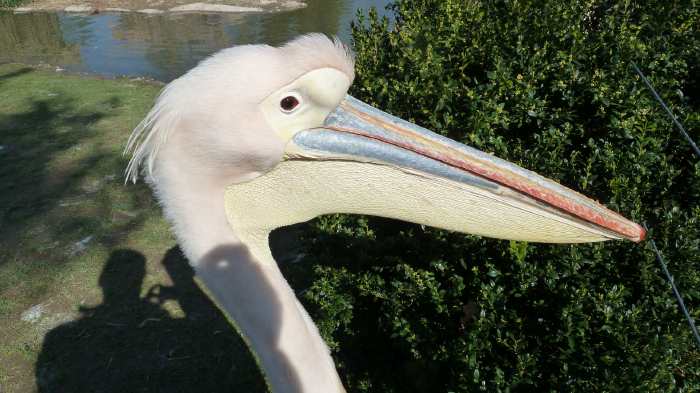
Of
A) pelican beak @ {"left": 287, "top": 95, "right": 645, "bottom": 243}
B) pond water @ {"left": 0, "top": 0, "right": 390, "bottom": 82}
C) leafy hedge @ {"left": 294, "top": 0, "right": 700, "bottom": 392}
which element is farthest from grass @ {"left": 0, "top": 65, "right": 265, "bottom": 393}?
pond water @ {"left": 0, "top": 0, "right": 390, "bottom": 82}

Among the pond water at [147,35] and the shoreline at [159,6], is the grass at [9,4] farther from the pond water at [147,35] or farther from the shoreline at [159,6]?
the pond water at [147,35]

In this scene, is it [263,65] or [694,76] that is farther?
[694,76]

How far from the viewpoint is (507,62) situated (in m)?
2.31

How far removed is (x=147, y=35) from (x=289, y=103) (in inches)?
514

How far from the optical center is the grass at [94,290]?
9.93 ft

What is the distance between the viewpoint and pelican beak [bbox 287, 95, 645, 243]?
1.44 m

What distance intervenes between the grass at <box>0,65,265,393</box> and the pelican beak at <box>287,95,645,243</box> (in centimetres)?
200

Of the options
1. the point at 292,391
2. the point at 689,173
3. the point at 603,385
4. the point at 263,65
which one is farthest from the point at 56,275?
the point at 689,173

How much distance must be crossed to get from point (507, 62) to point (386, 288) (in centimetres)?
124

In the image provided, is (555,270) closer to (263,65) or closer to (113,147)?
(263,65)

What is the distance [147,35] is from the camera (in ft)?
41.8

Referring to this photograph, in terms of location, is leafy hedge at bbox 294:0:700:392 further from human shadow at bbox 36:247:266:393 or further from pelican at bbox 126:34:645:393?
human shadow at bbox 36:247:266:393

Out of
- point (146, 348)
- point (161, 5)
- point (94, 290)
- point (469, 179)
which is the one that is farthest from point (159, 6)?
point (469, 179)

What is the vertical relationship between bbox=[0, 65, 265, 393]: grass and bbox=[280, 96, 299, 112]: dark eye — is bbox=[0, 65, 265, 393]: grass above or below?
below
